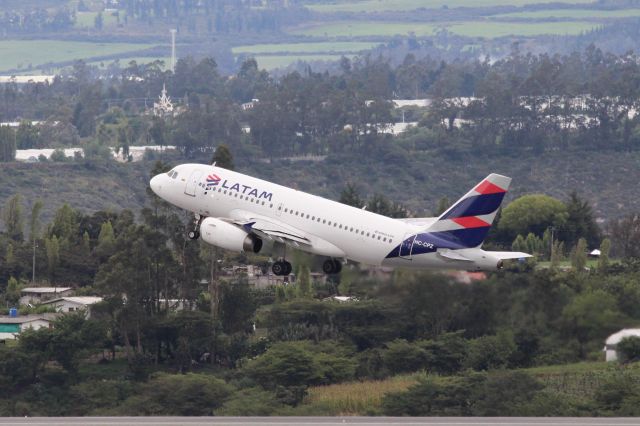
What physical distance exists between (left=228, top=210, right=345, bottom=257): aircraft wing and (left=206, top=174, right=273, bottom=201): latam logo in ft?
3.06

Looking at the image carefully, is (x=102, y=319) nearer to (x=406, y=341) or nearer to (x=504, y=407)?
(x=406, y=341)

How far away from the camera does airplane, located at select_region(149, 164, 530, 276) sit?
83.4m

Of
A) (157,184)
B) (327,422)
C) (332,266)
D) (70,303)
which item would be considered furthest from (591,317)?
(70,303)

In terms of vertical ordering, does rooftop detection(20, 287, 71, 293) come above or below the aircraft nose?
below

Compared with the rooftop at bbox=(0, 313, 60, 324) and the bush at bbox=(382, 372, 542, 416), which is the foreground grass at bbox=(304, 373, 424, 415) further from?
the rooftop at bbox=(0, 313, 60, 324)

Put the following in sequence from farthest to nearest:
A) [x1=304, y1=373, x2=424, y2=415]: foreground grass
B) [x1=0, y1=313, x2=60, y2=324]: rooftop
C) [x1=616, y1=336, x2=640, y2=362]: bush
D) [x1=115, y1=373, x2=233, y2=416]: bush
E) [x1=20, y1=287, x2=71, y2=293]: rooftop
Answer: [x1=20, y1=287, x2=71, y2=293]: rooftop → [x1=0, y1=313, x2=60, y2=324]: rooftop → [x1=115, y1=373, x2=233, y2=416]: bush → [x1=304, y1=373, x2=424, y2=415]: foreground grass → [x1=616, y1=336, x2=640, y2=362]: bush

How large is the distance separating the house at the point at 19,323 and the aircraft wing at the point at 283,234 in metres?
31.9

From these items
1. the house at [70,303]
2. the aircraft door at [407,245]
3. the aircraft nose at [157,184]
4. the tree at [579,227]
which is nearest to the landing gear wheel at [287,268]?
the aircraft door at [407,245]

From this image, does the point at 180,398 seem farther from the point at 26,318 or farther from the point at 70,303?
the point at 70,303

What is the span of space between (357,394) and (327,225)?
1668cm

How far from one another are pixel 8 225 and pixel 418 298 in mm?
77860

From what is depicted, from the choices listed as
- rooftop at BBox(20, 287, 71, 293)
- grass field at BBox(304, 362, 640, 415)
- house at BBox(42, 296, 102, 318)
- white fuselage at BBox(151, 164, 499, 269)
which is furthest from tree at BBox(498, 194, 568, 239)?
white fuselage at BBox(151, 164, 499, 269)

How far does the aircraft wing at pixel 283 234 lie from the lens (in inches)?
3440

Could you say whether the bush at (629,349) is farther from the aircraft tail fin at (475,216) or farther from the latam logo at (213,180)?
the latam logo at (213,180)
